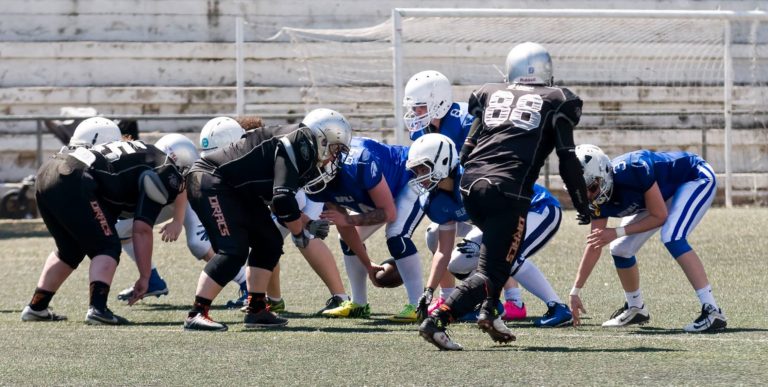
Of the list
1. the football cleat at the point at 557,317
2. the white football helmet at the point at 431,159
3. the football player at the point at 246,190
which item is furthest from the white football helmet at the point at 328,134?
the football cleat at the point at 557,317

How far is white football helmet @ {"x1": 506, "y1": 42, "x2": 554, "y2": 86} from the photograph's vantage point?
25.6ft

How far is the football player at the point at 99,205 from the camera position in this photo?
898 centimetres

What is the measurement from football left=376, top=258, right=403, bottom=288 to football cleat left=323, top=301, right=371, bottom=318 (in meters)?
0.26

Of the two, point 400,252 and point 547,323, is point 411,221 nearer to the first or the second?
point 400,252

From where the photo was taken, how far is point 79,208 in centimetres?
898

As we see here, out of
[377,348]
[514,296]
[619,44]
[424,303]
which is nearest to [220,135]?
[424,303]

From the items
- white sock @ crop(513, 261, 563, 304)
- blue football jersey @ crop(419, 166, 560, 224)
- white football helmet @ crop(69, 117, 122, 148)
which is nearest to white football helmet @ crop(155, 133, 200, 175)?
white football helmet @ crop(69, 117, 122, 148)

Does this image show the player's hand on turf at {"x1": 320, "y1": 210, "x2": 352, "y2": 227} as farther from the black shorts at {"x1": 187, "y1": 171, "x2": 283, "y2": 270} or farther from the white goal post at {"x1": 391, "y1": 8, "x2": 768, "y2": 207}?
the white goal post at {"x1": 391, "y1": 8, "x2": 768, "y2": 207}

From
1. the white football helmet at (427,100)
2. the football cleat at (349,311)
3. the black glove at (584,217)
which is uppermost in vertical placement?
the white football helmet at (427,100)

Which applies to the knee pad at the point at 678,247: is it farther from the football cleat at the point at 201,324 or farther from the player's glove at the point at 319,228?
the football cleat at the point at 201,324

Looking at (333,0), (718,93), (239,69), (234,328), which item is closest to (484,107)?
(234,328)

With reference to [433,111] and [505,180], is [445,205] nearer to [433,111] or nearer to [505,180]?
[433,111]

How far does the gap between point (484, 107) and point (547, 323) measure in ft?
5.46

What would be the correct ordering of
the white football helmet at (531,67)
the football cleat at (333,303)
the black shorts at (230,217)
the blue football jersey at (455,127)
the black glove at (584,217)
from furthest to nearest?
1. the blue football jersey at (455,127)
2. the football cleat at (333,303)
3. the black shorts at (230,217)
4. the white football helmet at (531,67)
5. the black glove at (584,217)
